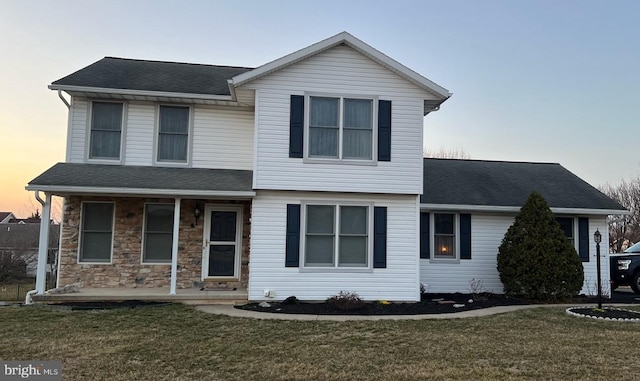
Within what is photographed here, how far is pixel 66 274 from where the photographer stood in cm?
1103

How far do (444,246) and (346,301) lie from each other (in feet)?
13.6

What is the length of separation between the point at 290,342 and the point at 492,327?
143 inches

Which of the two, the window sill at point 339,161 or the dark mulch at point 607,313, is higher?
the window sill at point 339,161

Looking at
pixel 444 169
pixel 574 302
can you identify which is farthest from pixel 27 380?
pixel 444 169

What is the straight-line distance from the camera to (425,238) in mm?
12578

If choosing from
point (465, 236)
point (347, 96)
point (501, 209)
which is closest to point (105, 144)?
point (347, 96)

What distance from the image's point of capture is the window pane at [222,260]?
1155 cm

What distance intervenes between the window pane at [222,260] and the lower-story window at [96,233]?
250 cm

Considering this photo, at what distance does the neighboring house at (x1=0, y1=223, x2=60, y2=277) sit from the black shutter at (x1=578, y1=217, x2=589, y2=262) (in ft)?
74.3

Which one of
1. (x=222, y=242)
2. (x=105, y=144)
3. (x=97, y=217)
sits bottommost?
(x=222, y=242)

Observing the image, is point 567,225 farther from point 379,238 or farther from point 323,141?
point 323,141

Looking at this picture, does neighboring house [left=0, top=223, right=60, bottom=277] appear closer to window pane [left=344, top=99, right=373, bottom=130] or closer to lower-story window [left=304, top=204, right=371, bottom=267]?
lower-story window [left=304, top=204, right=371, bottom=267]

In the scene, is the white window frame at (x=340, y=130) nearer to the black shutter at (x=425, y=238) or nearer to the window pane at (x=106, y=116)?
the black shutter at (x=425, y=238)

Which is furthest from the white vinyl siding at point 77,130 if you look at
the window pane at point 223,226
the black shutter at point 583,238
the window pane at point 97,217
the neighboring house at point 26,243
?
the neighboring house at point 26,243
